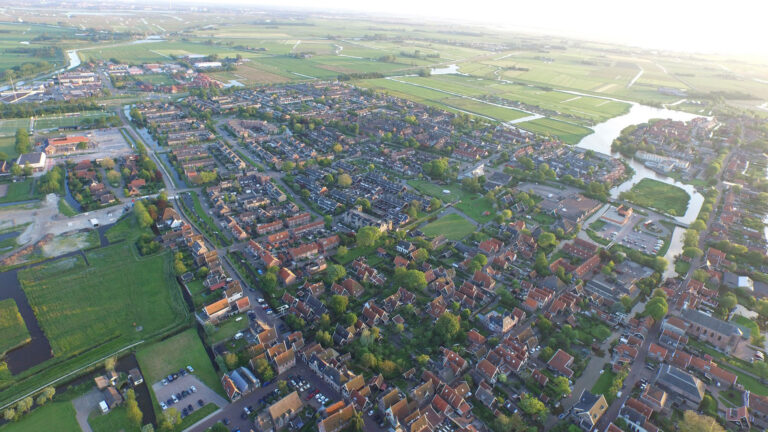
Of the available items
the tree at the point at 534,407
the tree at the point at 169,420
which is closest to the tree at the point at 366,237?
the tree at the point at 534,407

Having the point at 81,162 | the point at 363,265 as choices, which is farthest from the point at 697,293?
the point at 81,162

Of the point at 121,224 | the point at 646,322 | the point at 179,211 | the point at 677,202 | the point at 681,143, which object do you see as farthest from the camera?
the point at 681,143

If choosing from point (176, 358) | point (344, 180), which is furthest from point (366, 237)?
point (176, 358)

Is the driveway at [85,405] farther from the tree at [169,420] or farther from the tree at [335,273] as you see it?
the tree at [335,273]

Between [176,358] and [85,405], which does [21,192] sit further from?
[176,358]

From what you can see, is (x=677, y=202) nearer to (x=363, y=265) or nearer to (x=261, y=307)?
(x=363, y=265)

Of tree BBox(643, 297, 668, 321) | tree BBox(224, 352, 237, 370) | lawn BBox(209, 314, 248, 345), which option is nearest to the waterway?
tree BBox(643, 297, 668, 321)

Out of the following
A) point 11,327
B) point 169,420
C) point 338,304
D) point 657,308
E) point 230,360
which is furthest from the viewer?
point 657,308
